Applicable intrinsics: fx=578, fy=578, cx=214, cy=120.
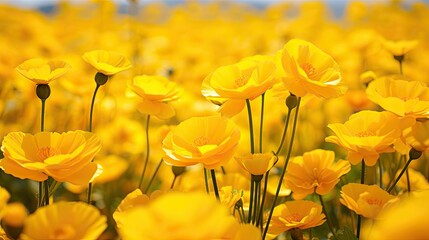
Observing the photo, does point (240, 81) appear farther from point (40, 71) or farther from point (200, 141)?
point (40, 71)

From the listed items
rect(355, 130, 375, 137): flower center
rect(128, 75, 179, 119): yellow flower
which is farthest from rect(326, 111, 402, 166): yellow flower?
rect(128, 75, 179, 119): yellow flower

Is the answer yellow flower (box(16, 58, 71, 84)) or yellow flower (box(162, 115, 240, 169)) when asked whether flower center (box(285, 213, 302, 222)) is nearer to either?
yellow flower (box(162, 115, 240, 169))

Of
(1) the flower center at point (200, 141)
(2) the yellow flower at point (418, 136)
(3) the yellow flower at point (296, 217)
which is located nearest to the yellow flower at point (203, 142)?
(1) the flower center at point (200, 141)

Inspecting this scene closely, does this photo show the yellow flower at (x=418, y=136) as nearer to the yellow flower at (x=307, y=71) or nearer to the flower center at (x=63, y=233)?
the yellow flower at (x=307, y=71)

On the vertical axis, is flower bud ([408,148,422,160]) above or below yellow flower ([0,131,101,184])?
above

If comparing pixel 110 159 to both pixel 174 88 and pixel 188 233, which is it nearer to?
pixel 174 88

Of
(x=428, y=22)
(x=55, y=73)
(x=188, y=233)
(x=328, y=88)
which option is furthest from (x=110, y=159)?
(x=428, y=22)
